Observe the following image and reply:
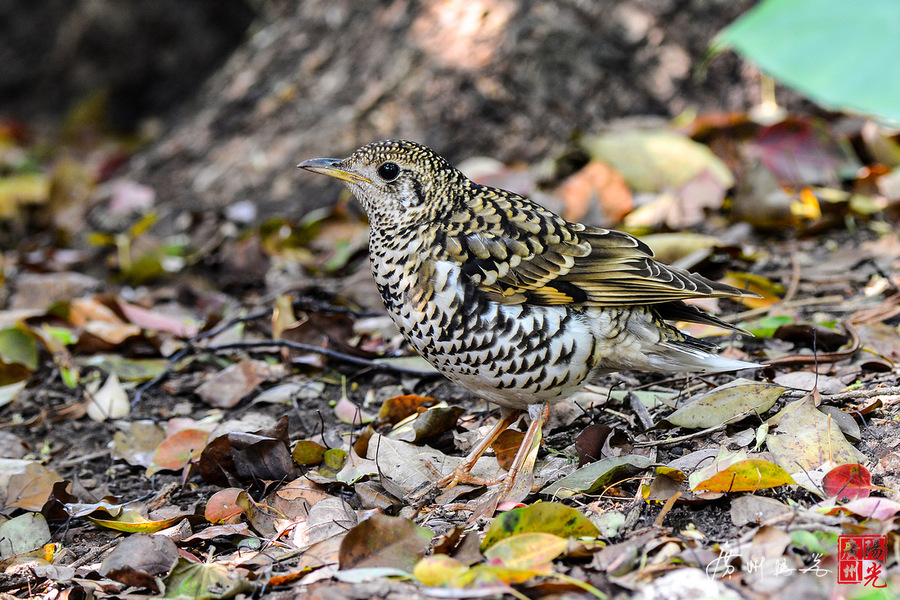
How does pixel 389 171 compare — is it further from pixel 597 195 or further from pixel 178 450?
pixel 597 195

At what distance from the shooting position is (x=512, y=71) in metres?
6.75

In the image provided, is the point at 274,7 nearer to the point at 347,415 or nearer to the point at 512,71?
the point at 512,71

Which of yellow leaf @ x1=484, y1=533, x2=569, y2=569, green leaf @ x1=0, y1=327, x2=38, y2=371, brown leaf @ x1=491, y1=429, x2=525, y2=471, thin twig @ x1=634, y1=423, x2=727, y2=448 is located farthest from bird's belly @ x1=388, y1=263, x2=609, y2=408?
green leaf @ x1=0, y1=327, x2=38, y2=371

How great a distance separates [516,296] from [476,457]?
2.30ft

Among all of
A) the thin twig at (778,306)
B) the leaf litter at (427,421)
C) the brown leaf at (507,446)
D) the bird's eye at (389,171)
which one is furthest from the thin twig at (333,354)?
the thin twig at (778,306)

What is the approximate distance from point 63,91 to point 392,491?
9.37 m

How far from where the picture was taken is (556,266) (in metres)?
3.52

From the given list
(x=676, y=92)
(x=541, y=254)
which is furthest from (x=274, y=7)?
(x=541, y=254)

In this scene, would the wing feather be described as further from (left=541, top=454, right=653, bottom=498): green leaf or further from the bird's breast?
(left=541, top=454, right=653, bottom=498): green leaf

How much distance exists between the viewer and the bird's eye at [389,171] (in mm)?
3736

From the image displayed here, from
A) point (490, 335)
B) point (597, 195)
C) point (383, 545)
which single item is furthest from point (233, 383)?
point (597, 195)

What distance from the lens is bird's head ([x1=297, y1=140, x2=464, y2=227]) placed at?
12.1 feet

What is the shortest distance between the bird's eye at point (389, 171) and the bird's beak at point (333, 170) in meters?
0.07

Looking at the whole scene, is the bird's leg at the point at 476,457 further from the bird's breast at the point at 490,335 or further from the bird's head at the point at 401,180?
the bird's head at the point at 401,180
